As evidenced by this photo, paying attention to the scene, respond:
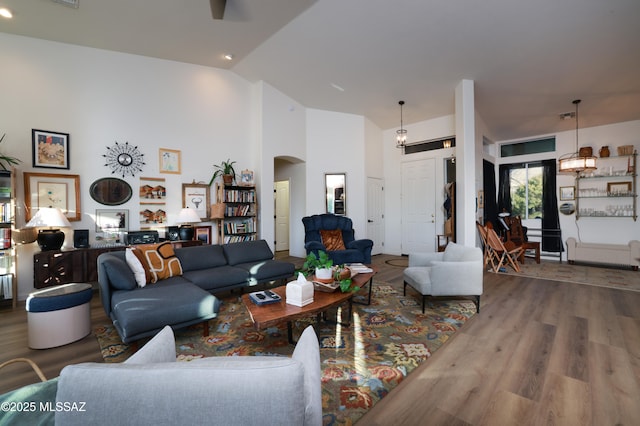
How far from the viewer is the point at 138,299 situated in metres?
2.43

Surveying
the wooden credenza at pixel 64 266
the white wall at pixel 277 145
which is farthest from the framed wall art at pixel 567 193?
the wooden credenza at pixel 64 266

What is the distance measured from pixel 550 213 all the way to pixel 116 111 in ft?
31.2

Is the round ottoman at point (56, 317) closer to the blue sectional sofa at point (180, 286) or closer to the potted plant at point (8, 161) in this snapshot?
the blue sectional sofa at point (180, 286)

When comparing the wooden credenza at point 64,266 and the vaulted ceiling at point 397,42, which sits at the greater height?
the vaulted ceiling at point 397,42

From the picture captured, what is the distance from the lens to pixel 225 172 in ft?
17.3

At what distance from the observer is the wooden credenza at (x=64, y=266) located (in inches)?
134

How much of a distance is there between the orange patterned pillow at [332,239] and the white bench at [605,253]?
5.29 m

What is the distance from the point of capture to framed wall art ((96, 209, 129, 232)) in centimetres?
418

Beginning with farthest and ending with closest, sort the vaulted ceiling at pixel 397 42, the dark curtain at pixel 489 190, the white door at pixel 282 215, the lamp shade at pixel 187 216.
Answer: the white door at pixel 282 215 → the dark curtain at pixel 489 190 → the lamp shade at pixel 187 216 → the vaulted ceiling at pixel 397 42

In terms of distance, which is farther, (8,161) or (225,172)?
(225,172)

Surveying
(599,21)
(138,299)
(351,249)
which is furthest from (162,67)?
(599,21)

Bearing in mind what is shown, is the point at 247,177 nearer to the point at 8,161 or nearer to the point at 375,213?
the point at 8,161

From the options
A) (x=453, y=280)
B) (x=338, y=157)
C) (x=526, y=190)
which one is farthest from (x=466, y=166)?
(x=526, y=190)

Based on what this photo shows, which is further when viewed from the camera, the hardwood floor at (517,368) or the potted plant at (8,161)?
the potted plant at (8,161)
